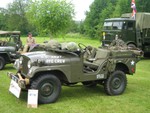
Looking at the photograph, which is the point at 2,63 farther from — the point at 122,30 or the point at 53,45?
the point at 122,30

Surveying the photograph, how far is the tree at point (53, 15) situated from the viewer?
32.2 metres

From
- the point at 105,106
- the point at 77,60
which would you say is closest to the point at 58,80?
the point at 77,60

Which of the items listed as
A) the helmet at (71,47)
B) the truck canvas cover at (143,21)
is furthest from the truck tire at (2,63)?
the truck canvas cover at (143,21)

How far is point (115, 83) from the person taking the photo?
7.98m

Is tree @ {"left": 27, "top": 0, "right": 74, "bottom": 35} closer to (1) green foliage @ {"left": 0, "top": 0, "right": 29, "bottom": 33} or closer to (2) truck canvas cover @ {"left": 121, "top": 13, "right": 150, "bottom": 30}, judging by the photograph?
(2) truck canvas cover @ {"left": 121, "top": 13, "right": 150, "bottom": 30}

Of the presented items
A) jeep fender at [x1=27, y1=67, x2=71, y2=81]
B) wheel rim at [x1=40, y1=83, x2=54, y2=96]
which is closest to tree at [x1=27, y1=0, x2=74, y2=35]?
jeep fender at [x1=27, y1=67, x2=71, y2=81]

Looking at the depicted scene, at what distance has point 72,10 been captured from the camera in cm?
3356

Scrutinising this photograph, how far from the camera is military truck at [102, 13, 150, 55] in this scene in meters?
17.2

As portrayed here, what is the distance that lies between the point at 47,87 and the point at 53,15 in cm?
2585

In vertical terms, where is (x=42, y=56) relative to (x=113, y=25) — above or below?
below

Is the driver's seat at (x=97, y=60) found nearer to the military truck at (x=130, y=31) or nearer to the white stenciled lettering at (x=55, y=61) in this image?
the white stenciled lettering at (x=55, y=61)

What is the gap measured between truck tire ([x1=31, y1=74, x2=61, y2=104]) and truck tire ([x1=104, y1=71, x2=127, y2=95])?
150cm

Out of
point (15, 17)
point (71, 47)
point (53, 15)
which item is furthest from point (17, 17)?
point (71, 47)

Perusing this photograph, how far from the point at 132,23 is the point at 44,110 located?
39.6 feet
